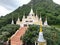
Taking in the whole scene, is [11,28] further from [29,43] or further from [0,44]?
[29,43]

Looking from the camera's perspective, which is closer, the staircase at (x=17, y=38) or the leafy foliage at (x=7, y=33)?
the staircase at (x=17, y=38)

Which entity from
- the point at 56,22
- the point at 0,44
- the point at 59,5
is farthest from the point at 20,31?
the point at 59,5

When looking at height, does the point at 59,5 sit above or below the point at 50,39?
above

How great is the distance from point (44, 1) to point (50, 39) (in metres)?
76.8

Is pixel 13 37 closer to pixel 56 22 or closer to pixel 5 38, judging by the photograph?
pixel 5 38

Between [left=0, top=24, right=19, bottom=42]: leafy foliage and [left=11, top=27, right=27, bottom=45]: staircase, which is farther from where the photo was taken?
[left=0, top=24, right=19, bottom=42]: leafy foliage

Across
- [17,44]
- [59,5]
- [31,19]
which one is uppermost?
[59,5]

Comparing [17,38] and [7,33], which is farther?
[7,33]

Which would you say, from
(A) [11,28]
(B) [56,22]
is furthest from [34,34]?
(B) [56,22]

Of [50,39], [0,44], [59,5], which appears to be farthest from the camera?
[59,5]

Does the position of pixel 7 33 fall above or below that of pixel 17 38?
above

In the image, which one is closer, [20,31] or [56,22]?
[20,31]

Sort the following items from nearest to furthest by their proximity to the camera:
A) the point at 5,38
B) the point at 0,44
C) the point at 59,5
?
the point at 0,44
the point at 5,38
the point at 59,5

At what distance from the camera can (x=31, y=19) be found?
5181 cm
